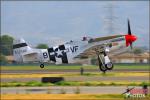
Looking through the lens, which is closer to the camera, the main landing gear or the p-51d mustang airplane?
the p-51d mustang airplane

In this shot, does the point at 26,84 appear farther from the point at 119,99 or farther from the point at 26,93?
the point at 119,99

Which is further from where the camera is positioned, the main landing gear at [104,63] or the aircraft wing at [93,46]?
the aircraft wing at [93,46]

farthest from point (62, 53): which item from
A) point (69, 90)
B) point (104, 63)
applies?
point (69, 90)

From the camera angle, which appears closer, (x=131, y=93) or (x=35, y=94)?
(x=131, y=93)

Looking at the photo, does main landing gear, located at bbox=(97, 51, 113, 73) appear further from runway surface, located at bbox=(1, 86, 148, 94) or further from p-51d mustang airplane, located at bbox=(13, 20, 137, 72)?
runway surface, located at bbox=(1, 86, 148, 94)

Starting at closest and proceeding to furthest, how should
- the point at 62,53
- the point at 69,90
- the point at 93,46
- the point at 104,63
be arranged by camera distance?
the point at 62,53, the point at 104,63, the point at 93,46, the point at 69,90

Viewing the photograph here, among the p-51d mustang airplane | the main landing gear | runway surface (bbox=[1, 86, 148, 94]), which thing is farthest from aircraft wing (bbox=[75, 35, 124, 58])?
runway surface (bbox=[1, 86, 148, 94])

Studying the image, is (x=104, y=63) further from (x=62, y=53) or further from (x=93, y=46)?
(x=62, y=53)

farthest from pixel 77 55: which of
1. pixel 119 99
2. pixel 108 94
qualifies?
pixel 108 94

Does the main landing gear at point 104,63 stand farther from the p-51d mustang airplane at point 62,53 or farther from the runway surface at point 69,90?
the runway surface at point 69,90

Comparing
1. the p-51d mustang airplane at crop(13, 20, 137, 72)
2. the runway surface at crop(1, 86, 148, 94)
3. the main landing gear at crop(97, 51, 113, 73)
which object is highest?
the p-51d mustang airplane at crop(13, 20, 137, 72)

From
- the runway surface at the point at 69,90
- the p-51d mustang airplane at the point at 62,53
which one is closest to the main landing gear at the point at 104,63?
the p-51d mustang airplane at the point at 62,53

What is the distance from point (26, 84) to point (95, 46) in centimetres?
8811

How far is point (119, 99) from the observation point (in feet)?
278
